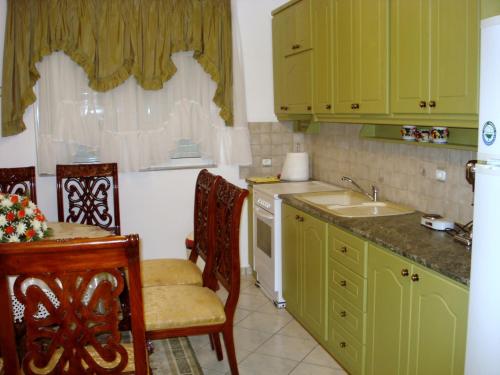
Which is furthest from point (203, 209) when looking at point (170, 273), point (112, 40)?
point (112, 40)

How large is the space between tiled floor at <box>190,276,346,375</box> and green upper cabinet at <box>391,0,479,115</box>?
1497mm

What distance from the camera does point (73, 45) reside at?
412 centimetres

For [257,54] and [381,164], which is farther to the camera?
[257,54]

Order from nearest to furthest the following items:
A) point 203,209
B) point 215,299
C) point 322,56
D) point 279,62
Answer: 1. point 215,299
2. point 203,209
3. point 322,56
4. point 279,62

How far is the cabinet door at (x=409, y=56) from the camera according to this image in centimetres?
261

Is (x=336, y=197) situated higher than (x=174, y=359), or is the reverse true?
(x=336, y=197)

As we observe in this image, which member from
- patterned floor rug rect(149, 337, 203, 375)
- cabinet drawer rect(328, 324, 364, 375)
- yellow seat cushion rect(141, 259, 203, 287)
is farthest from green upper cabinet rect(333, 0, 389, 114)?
patterned floor rug rect(149, 337, 203, 375)

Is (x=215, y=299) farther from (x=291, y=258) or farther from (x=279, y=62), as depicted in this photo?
(x=279, y=62)

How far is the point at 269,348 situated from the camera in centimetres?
345

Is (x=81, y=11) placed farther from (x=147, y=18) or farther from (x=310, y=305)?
(x=310, y=305)

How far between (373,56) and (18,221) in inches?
77.6

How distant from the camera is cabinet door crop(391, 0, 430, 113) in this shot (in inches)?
103

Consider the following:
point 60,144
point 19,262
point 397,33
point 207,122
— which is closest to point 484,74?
point 397,33

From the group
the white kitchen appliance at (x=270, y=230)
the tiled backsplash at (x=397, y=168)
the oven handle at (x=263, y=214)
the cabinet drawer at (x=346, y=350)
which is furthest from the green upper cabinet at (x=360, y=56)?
the cabinet drawer at (x=346, y=350)
